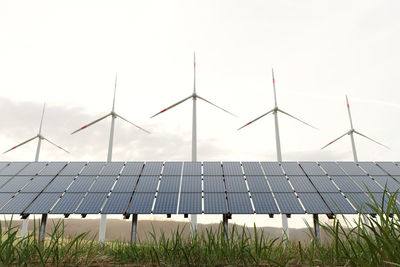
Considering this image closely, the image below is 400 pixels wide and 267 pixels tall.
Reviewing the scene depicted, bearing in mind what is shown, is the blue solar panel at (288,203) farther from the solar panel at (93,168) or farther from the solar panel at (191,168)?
the solar panel at (93,168)

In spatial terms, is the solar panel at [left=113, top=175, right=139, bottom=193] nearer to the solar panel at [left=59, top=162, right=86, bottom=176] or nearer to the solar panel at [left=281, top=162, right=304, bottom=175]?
the solar panel at [left=59, top=162, right=86, bottom=176]

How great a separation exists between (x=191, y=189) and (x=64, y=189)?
7.53 m

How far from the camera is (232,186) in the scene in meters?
16.7

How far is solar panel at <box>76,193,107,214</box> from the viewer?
14531 mm

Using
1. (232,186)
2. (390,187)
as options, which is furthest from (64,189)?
(390,187)

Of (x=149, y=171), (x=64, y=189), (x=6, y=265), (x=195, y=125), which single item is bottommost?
(x=6, y=265)

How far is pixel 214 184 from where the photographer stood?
55.2ft

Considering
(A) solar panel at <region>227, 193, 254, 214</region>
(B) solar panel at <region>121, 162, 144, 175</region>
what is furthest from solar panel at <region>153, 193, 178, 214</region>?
(B) solar panel at <region>121, 162, 144, 175</region>

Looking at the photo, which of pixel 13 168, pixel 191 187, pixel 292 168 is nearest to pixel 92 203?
pixel 191 187

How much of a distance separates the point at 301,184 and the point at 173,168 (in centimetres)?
828

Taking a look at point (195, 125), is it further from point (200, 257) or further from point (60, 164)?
point (200, 257)

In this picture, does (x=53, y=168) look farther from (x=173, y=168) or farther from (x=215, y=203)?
(x=215, y=203)

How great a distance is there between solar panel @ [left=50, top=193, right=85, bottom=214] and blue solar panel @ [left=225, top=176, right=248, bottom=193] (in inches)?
331

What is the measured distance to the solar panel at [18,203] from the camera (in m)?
14.6
